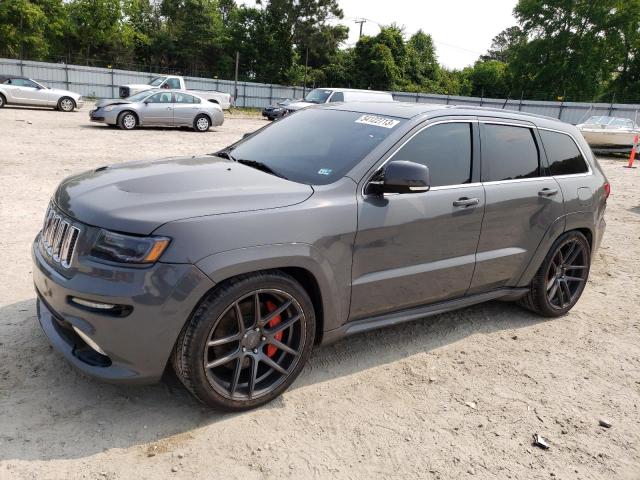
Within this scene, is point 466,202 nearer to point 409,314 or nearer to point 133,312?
point 409,314

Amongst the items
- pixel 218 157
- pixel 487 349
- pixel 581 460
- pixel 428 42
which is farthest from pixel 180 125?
pixel 428 42

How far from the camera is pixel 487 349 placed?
407cm

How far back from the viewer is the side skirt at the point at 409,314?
335 cm

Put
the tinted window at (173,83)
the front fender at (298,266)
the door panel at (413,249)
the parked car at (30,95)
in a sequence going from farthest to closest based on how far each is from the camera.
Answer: the tinted window at (173,83)
the parked car at (30,95)
the door panel at (413,249)
the front fender at (298,266)

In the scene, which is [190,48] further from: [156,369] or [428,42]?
[156,369]

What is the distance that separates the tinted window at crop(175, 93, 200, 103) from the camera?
1720 cm

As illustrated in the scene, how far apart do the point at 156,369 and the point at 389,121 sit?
2.24 meters

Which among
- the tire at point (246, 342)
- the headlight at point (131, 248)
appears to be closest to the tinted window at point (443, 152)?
the tire at point (246, 342)

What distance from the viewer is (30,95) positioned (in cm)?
2062

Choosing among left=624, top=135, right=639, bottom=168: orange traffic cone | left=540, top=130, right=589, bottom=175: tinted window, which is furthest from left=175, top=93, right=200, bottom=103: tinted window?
left=540, top=130, right=589, bottom=175: tinted window

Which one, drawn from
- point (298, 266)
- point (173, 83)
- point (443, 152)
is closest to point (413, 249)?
point (443, 152)

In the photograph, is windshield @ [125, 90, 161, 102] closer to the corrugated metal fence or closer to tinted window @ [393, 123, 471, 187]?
tinted window @ [393, 123, 471, 187]

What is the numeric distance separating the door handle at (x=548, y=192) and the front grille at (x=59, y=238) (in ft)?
11.4

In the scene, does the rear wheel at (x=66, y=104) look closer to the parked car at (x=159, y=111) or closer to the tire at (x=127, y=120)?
the parked car at (x=159, y=111)
